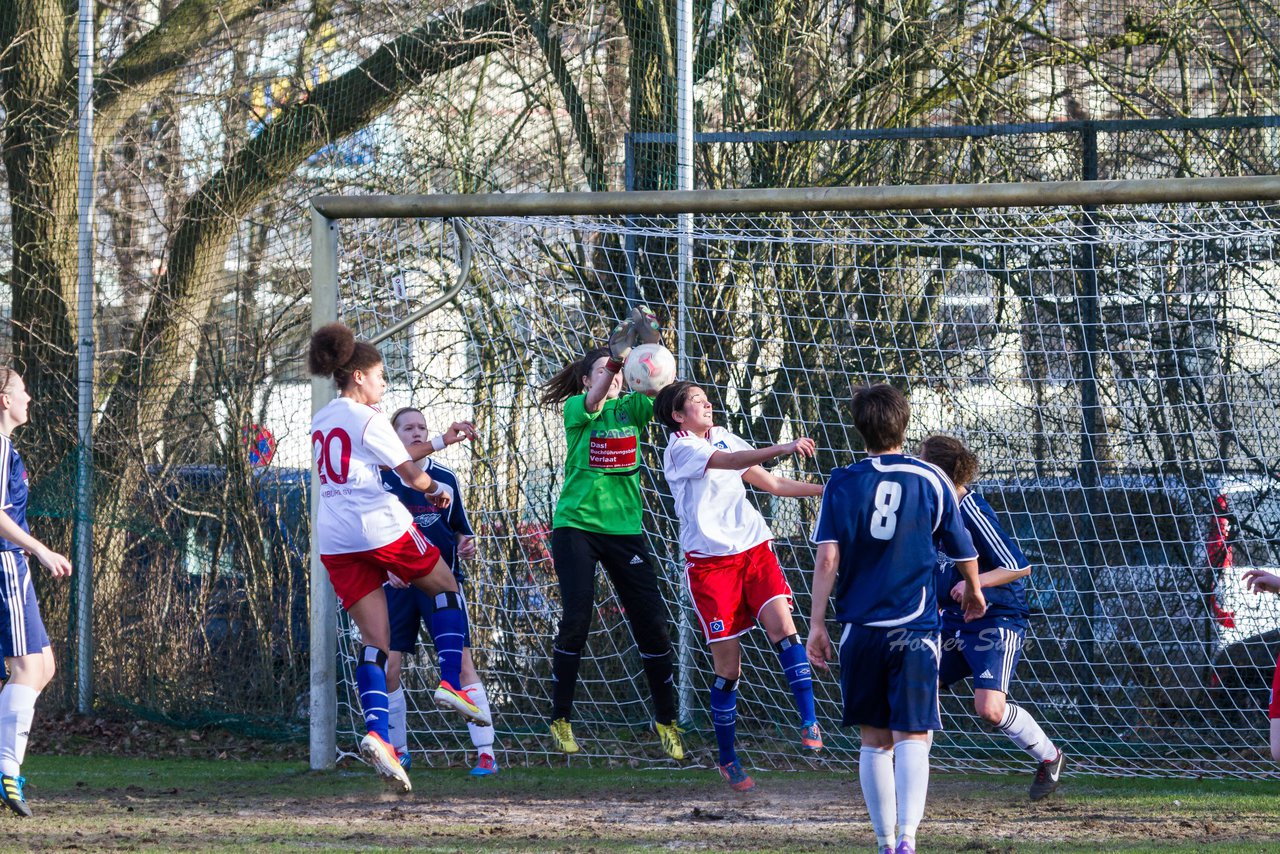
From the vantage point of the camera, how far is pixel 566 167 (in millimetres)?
8078

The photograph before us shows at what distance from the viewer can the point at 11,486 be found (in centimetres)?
516

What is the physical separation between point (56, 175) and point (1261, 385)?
7130 millimetres

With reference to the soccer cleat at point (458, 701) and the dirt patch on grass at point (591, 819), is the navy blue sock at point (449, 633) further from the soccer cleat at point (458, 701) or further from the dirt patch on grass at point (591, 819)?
the dirt patch on grass at point (591, 819)

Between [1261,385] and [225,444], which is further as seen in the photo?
[225,444]

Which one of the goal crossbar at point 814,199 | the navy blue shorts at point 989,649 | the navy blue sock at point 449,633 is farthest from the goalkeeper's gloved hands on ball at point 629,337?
the navy blue shorts at point 989,649

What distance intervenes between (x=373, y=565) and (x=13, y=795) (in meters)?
1.66

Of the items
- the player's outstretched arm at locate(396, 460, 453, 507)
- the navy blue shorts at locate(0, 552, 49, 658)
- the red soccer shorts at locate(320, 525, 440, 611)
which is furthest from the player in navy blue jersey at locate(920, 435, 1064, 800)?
the navy blue shorts at locate(0, 552, 49, 658)

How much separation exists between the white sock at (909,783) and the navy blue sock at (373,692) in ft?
7.09

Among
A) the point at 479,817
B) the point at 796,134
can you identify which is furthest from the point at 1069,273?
the point at 479,817

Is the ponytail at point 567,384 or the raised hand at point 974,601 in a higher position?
Answer: the ponytail at point 567,384

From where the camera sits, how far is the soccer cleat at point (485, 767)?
606 cm

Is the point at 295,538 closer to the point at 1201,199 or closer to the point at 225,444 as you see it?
the point at 225,444

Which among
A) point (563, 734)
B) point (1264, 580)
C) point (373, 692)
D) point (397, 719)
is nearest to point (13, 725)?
point (373, 692)

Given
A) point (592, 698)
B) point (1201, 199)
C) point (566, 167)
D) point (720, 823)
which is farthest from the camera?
point (566, 167)
